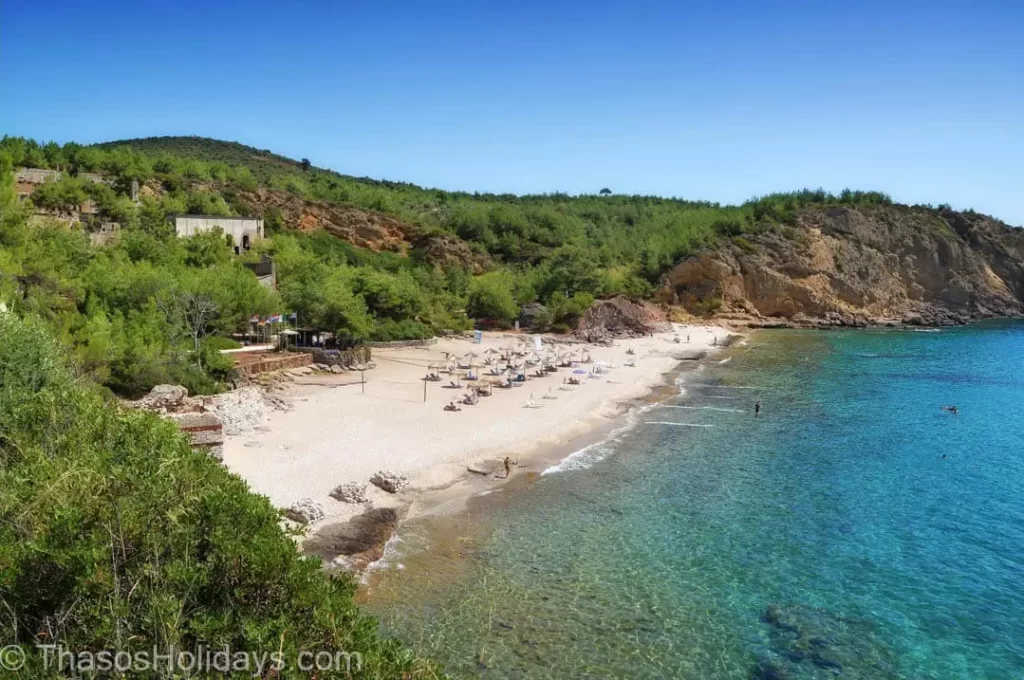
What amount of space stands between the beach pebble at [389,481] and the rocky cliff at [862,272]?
5236 centimetres

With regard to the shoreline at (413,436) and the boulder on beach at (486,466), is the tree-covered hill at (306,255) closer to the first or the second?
the shoreline at (413,436)

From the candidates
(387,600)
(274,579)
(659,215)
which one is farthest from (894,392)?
(659,215)

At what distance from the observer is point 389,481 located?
18.3 metres

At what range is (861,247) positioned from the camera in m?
75.8

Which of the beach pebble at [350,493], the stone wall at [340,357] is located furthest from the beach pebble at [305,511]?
the stone wall at [340,357]

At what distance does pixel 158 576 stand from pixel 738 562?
1243cm

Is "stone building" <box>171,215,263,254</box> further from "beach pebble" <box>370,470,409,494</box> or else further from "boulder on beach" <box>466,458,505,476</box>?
"beach pebble" <box>370,470,409,494</box>

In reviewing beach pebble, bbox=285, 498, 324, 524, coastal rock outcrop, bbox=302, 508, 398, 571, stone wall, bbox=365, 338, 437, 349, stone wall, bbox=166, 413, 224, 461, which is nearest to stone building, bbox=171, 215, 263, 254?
stone wall, bbox=365, 338, 437, 349

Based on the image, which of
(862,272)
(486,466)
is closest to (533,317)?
(486,466)

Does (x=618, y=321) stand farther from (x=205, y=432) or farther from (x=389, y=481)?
(x=205, y=432)

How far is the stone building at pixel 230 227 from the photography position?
154 ft

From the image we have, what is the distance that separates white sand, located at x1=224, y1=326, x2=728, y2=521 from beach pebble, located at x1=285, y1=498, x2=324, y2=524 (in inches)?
14.2

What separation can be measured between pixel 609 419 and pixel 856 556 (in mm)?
12936

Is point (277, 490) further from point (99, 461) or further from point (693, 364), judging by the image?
point (693, 364)
